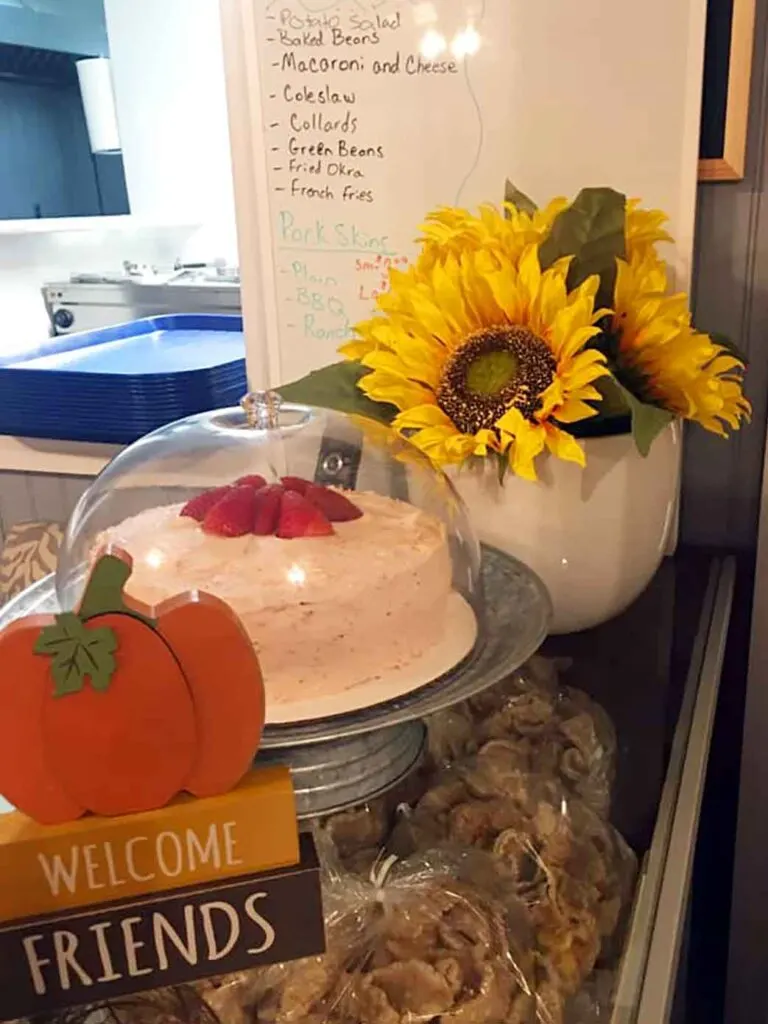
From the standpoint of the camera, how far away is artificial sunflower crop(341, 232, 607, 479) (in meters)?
0.86

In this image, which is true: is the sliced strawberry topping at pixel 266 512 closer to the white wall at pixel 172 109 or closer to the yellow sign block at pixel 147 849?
the yellow sign block at pixel 147 849

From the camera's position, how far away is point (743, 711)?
136cm

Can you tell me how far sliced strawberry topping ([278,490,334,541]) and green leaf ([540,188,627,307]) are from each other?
35cm

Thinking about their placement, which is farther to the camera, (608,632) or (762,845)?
(762,845)

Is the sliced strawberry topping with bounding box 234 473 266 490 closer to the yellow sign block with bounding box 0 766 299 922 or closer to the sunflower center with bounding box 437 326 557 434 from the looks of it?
the sunflower center with bounding box 437 326 557 434

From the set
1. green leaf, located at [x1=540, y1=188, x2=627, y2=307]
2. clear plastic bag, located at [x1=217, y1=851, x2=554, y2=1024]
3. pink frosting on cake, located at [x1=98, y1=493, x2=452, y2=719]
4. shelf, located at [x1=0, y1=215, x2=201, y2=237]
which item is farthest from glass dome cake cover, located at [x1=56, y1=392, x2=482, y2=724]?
shelf, located at [x1=0, y1=215, x2=201, y2=237]

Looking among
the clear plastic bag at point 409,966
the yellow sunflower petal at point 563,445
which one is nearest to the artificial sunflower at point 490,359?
the yellow sunflower petal at point 563,445

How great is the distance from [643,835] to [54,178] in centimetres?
222

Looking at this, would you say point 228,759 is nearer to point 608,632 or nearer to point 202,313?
point 608,632

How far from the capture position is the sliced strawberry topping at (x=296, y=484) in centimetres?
79

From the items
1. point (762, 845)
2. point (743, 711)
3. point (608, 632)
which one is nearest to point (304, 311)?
point (608, 632)

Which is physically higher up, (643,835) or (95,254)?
(95,254)

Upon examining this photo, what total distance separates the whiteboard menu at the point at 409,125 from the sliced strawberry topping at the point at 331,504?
0.64 metres

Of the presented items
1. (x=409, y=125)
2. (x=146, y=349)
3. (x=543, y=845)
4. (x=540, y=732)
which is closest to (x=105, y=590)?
(x=543, y=845)
